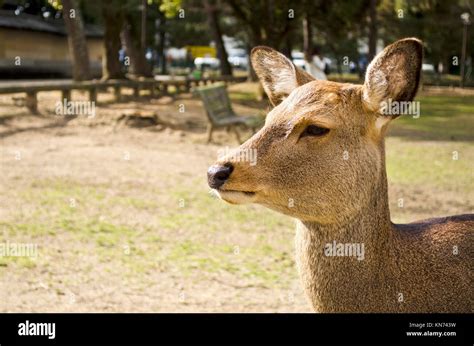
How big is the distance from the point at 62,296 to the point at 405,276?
385cm

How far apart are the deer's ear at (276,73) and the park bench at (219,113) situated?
11702 millimetres

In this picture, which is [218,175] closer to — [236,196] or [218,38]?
[236,196]

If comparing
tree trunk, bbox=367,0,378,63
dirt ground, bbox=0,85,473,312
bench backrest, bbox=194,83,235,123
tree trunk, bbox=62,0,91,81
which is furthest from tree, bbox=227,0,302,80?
dirt ground, bbox=0,85,473,312

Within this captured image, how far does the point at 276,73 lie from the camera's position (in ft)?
11.6

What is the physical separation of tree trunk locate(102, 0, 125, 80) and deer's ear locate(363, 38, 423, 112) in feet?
100

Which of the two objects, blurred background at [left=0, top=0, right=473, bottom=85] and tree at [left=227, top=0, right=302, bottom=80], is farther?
blurred background at [left=0, top=0, right=473, bottom=85]

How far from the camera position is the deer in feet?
10.2

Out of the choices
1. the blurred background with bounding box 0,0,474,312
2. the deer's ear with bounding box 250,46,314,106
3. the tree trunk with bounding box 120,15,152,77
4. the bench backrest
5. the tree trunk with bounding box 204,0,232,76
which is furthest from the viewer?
the tree trunk with bounding box 120,15,152,77

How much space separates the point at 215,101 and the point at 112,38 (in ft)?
62.3

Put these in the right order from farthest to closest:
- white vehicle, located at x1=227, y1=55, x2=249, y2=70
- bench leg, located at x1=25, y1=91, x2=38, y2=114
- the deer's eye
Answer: white vehicle, located at x1=227, y1=55, x2=249, y2=70
bench leg, located at x1=25, y1=91, x2=38, y2=114
the deer's eye

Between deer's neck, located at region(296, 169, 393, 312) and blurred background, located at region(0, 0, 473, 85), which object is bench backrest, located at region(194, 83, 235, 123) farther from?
deer's neck, located at region(296, 169, 393, 312)

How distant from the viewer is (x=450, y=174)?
12500mm

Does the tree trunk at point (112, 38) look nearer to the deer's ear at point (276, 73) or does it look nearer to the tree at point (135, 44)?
the tree at point (135, 44)

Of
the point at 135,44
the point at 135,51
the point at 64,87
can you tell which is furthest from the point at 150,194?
the point at 135,44
